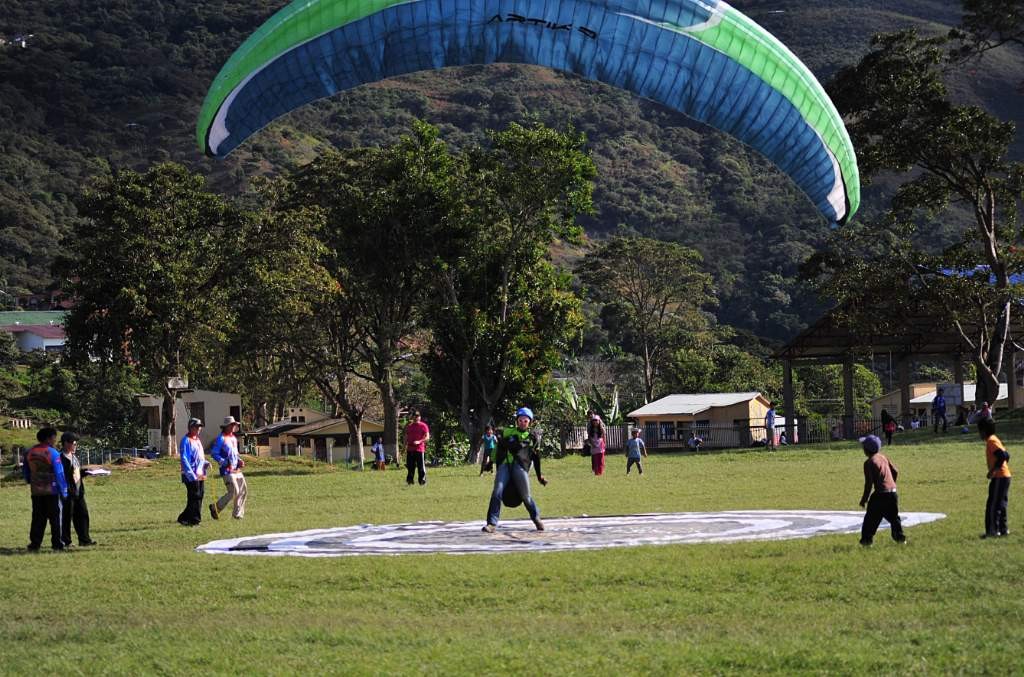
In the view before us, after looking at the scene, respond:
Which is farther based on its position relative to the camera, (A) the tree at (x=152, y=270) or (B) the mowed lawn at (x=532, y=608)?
(A) the tree at (x=152, y=270)

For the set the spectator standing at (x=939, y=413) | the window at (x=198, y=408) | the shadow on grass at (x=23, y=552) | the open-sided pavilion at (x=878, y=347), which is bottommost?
the shadow on grass at (x=23, y=552)

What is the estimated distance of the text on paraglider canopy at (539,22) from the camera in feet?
52.7

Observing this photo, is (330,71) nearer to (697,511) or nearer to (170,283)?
(697,511)

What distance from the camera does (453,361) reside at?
138 feet

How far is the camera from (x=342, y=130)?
16375 centimetres

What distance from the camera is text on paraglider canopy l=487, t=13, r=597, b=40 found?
16.1 meters

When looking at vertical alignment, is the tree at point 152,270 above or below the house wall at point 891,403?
above

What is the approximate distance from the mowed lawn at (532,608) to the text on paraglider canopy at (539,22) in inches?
259

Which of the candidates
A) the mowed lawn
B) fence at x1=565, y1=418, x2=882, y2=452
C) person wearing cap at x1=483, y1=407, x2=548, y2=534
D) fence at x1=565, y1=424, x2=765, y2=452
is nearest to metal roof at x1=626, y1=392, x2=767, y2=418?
fence at x1=565, y1=418, x2=882, y2=452

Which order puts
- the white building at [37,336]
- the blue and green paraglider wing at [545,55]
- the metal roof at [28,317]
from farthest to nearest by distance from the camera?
the metal roof at [28,317] → the white building at [37,336] → the blue and green paraglider wing at [545,55]

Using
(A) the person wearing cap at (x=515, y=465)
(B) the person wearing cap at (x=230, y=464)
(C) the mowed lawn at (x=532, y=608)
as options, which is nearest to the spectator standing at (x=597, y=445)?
(B) the person wearing cap at (x=230, y=464)

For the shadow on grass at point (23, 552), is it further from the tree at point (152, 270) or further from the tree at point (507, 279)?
the tree at point (507, 279)

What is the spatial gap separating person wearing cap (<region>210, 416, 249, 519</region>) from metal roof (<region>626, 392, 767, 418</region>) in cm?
4690

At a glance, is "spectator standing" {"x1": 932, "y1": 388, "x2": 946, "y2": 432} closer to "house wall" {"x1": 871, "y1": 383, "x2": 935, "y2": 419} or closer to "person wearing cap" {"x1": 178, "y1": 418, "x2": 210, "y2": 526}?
"house wall" {"x1": 871, "y1": 383, "x2": 935, "y2": 419}
